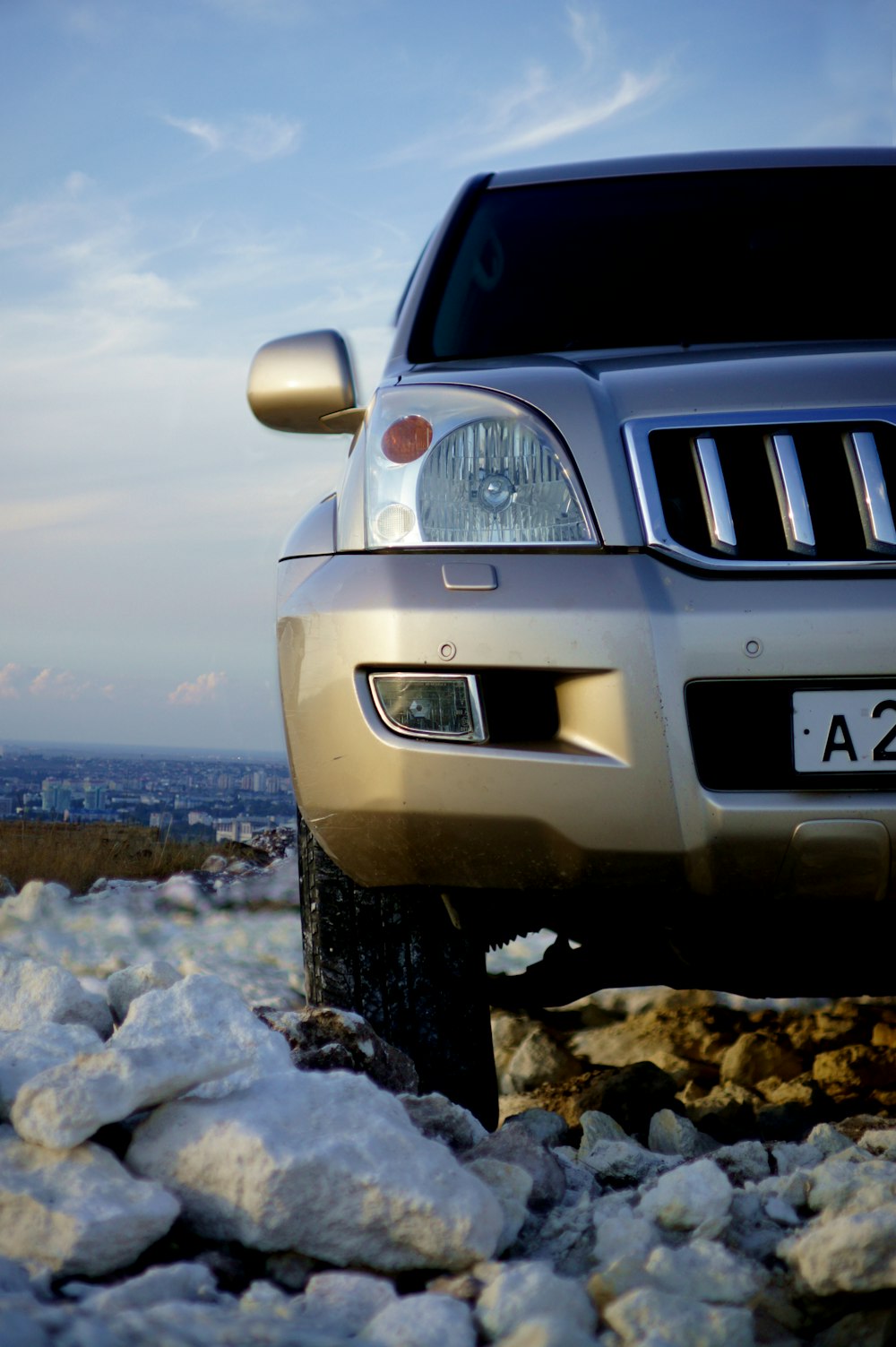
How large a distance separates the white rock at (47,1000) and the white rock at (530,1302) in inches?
32.9

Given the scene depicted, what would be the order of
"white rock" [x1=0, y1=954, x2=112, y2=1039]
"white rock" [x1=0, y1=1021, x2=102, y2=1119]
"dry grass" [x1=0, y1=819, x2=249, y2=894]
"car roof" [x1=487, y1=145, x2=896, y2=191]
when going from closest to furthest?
"white rock" [x1=0, y1=1021, x2=102, y2=1119] → "white rock" [x1=0, y1=954, x2=112, y2=1039] → "car roof" [x1=487, y1=145, x2=896, y2=191] → "dry grass" [x1=0, y1=819, x2=249, y2=894]

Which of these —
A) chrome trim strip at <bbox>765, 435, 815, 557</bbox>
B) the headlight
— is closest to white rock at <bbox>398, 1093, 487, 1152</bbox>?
the headlight

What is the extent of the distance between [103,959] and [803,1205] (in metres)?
2.73

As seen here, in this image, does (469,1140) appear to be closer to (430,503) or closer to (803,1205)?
(803,1205)

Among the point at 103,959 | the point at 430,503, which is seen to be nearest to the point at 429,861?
the point at 430,503

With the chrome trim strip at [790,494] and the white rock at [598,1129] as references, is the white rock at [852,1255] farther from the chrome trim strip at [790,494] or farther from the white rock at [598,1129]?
the chrome trim strip at [790,494]

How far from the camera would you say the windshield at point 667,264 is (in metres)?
2.49

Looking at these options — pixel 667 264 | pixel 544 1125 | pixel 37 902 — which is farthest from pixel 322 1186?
pixel 37 902

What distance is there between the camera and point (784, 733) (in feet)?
5.57

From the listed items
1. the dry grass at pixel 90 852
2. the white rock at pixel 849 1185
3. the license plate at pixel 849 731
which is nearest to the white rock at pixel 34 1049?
the white rock at pixel 849 1185

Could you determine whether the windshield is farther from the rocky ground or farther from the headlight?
the rocky ground

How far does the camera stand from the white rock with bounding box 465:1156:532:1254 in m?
1.42

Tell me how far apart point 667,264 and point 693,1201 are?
1970 millimetres

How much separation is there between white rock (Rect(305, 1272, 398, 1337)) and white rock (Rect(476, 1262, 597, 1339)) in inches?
4.0
